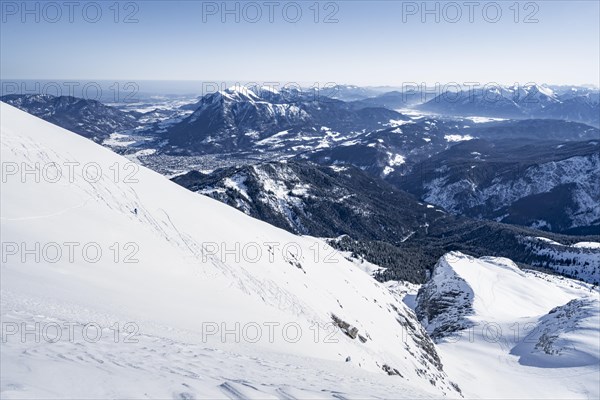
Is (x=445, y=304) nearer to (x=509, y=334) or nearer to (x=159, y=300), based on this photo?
(x=509, y=334)

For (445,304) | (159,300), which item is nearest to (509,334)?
(445,304)

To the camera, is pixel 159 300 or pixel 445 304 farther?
pixel 445 304

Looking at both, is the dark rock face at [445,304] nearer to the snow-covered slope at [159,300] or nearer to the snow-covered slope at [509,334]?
the snow-covered slope at [509,334]

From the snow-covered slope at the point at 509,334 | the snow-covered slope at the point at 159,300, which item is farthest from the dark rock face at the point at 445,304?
the snow-covered slope at the point at 159,300

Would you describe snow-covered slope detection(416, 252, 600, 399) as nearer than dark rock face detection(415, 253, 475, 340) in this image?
Yes

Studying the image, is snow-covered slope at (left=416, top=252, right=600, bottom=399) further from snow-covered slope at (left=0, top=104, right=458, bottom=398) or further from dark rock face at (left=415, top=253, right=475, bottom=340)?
snow-covered slope at (left=0, top=104, right=458, bottom=398)

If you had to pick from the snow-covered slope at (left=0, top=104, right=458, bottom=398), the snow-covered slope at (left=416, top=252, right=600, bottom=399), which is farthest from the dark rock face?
the snow-covered slope at (left=0, top=104, right=458, bottom=398)
